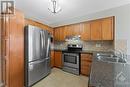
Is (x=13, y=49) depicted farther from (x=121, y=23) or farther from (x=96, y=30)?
(x=121, y=23)

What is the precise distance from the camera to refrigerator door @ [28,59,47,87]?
118 inches

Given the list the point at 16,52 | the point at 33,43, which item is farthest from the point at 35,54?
the point at 16,52

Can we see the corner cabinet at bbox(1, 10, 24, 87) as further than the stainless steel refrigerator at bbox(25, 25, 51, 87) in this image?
No

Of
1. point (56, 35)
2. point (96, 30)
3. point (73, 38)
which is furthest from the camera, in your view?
point (56, 35)

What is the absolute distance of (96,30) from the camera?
4004 mm

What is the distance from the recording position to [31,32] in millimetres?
3027

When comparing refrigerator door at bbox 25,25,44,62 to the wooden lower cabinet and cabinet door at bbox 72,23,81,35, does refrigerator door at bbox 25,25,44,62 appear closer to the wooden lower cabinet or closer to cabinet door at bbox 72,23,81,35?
the wooden lower cabinet

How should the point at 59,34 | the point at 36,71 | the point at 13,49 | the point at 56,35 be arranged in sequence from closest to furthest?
the point at 13,49 < the point at 36,71 < the point at 59,34 < the point at 56,35

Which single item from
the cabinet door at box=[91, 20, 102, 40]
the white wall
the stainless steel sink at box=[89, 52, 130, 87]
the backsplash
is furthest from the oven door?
the stainless steel sink at box=[89, 52, 130, 87]

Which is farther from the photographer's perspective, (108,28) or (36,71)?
(108,28)

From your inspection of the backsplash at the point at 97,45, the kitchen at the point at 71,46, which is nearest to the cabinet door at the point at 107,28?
the kitchen at the point at 71,46

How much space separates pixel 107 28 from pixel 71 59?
5.98ft

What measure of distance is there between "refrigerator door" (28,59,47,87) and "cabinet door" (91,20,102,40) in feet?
6.62

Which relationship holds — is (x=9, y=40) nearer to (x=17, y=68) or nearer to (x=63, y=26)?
(x=17, y=68)
